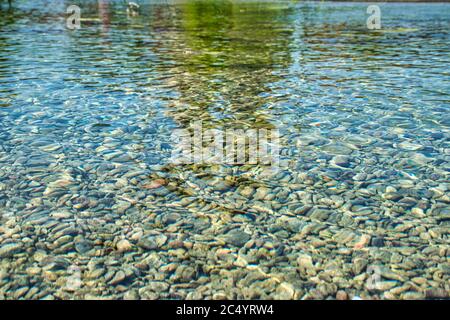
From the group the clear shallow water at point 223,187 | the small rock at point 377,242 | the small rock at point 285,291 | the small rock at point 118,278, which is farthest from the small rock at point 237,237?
the small rock at point 377,242

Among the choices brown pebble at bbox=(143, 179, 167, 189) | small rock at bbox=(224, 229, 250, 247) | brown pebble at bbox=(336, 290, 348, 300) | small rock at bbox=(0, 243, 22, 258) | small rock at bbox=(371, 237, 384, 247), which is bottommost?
brown pebble at bbox=(336, 290, 348, 300)

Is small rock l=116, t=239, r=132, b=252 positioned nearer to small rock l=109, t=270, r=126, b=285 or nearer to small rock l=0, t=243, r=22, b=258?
small rock l=109, t=270, r=126, b=285

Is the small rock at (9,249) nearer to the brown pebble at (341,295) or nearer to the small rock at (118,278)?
the small rock at (118,278)

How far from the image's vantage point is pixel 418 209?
6.07m

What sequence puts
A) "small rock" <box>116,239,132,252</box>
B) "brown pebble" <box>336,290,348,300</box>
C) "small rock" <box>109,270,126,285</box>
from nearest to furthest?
"brown pebble" <box>336,290,348,300</box> → "small rock" <box>109,270,126,285</box> → "small rock" <box>116,239,132,252</box>

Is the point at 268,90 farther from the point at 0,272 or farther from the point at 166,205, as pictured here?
the point at 0,272

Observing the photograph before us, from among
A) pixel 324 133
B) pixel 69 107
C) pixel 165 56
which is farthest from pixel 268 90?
pixel 165 56

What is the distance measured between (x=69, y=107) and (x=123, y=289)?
7.17 metres

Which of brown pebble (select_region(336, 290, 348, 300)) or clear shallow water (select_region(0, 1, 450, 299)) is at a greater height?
clear shallow water (select_region(0, 1, 450, 299))

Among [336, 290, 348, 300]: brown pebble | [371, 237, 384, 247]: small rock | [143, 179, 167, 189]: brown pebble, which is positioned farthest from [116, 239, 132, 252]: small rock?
[371, 237, 384, 247]: small rock

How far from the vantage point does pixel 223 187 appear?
679 centimetres

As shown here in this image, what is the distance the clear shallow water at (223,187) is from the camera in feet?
15.6

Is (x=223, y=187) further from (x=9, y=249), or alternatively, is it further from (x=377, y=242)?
(x=9, y=249)

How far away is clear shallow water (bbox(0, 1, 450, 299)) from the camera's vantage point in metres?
4.75
